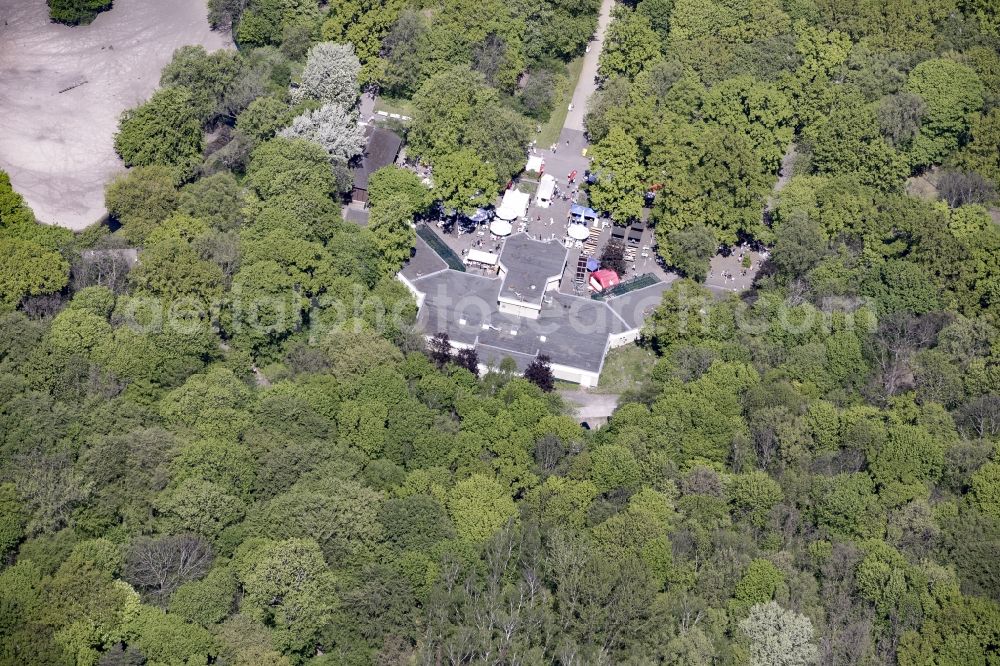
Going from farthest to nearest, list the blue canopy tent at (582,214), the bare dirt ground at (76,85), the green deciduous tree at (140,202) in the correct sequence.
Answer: the blue canopy tent at (582,214), the bare dirt ground at (76,85), the green deciduous tree at (140,202)

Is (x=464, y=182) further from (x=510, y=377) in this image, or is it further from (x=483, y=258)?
(x=510, y=377)

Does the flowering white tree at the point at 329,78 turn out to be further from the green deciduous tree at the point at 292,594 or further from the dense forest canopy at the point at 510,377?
the green deciduous tree at the point at 292,594

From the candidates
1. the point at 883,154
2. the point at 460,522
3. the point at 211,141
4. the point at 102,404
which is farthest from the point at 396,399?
the point at 883,154

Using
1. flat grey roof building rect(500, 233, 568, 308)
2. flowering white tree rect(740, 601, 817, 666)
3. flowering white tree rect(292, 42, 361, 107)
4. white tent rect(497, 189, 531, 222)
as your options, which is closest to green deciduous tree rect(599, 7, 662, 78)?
white tent rect(497, 189, 531, 222)

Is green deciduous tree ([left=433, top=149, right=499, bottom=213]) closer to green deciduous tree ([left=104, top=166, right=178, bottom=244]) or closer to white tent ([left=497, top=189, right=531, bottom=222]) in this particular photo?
white tent ([left=497, top=189, right=531, bottom=222])

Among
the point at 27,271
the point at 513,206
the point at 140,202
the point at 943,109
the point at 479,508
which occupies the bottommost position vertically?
the point at 479,508

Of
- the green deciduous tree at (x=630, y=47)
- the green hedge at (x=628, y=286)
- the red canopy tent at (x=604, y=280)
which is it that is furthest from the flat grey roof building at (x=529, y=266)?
the green deciduous tree at (x=630, y=47)

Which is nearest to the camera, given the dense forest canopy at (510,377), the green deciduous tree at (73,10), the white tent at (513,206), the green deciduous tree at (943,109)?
the dense forest canopy at (510,377)

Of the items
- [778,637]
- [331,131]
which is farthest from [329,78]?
[778,637]

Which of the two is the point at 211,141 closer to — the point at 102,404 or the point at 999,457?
the point at 102,404
